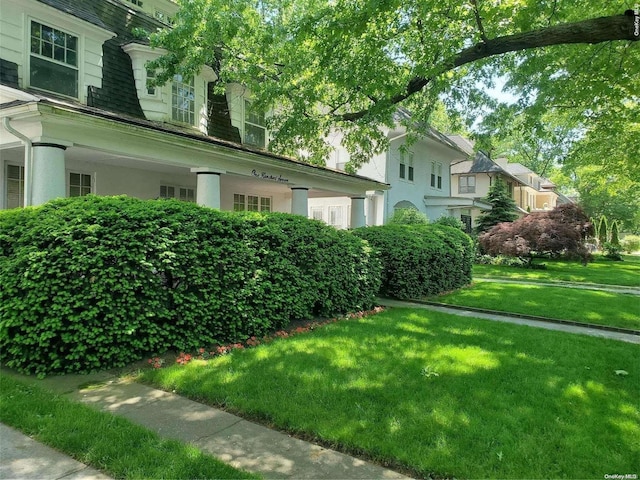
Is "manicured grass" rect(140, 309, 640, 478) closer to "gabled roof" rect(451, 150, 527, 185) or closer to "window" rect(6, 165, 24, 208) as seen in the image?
"window" rect(6, 165, 24, 208)

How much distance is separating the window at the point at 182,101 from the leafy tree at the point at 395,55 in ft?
3.74

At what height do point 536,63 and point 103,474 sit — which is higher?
point 536,63

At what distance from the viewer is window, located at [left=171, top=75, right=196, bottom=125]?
11.9m

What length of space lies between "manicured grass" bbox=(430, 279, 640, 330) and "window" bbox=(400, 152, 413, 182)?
1029 centimetres

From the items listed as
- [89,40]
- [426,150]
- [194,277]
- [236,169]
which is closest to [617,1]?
[236,169]

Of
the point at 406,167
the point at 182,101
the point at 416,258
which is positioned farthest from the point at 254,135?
the point at 406,167

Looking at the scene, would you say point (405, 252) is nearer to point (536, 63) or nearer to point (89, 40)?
point (536, 63)

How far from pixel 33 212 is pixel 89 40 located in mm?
6796

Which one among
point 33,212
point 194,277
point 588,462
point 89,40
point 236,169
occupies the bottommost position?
point 588,462

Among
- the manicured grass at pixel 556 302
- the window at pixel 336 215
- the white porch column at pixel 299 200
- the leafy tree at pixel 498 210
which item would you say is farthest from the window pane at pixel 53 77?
the leafy tree at pixel 498 210

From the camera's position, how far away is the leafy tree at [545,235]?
17906mm

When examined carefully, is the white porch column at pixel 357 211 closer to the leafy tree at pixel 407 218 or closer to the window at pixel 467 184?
the leafy tree at pixel 407 218

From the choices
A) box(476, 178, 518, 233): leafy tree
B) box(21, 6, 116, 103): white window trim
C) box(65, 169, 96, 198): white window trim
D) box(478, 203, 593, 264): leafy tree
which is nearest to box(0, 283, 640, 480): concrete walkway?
box(21, 6, 116, 103): white window trim

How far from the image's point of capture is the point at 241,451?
329 centimetres
